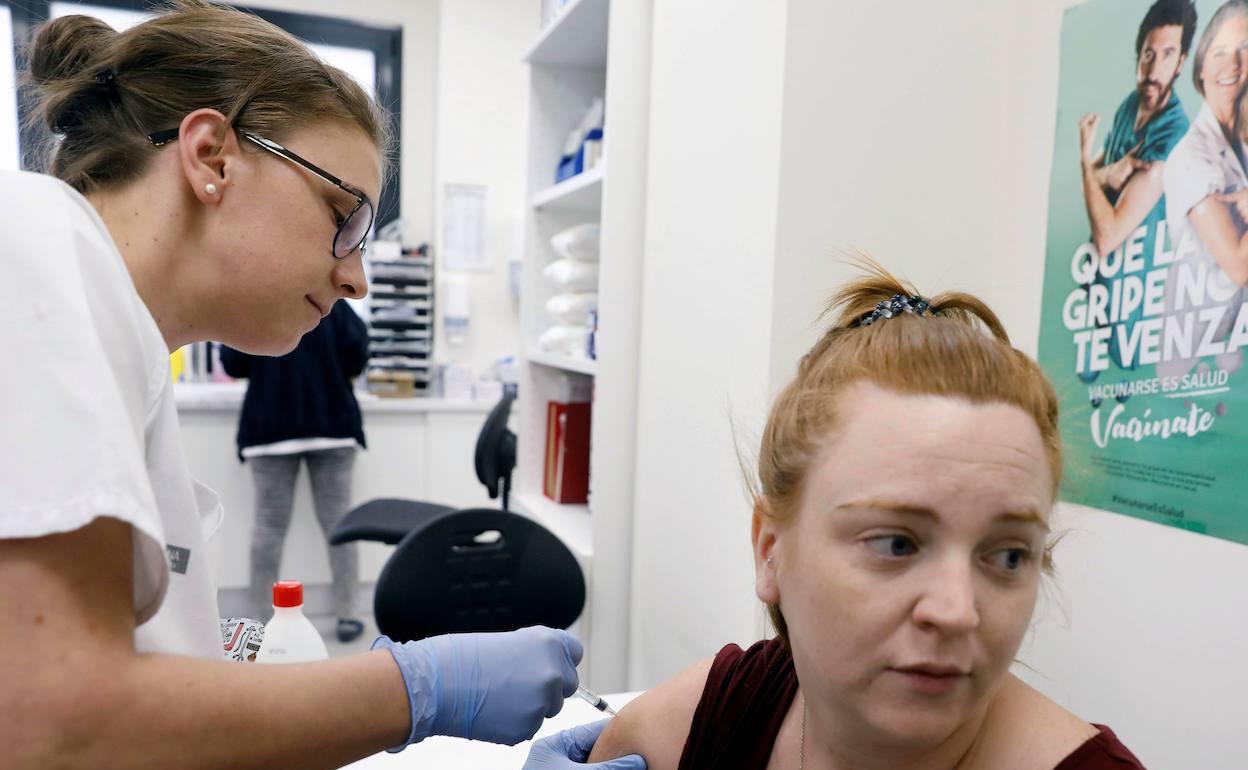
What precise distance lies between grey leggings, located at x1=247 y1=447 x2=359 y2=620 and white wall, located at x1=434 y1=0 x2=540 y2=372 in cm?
104

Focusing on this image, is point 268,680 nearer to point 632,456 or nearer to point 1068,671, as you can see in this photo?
point 1068,671

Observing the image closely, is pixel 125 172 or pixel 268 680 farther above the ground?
pixel 125 172

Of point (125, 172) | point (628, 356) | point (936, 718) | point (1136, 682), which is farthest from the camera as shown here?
point (628, 356)

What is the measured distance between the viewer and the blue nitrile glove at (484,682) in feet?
2.83

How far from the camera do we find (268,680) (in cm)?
70

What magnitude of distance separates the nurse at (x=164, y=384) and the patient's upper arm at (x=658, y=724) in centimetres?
4

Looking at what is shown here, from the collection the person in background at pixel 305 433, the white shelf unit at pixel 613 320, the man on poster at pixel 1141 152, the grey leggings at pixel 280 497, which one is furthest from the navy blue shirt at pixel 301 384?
the man on poster at pixel 1141 152

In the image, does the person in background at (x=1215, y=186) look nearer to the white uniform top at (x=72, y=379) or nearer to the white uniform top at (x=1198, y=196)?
the white uniform top at (x=1198, y=196)

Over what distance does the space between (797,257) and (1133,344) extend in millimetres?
498

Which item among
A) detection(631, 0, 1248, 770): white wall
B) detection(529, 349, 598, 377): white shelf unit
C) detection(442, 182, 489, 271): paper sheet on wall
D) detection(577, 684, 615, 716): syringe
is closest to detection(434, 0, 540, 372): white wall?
detection(442, 182, 489, 271): paper sheet on wall

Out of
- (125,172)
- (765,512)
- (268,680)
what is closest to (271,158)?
(125,172)

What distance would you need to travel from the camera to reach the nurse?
60cm

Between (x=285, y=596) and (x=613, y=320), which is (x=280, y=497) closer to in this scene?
(x=613, y=320)

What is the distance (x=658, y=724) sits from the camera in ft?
3.82
